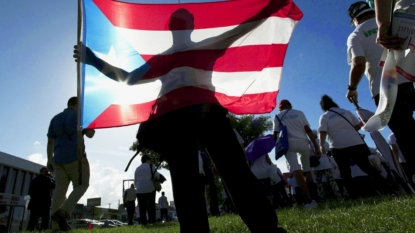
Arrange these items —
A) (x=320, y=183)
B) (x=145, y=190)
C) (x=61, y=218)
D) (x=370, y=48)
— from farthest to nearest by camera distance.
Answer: (x=145, y=190), (x=320, y=183), (x=61, y=218), (x=370, y=48)

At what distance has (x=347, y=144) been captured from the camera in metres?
5.24

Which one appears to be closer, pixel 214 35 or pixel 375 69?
pixel 214 35

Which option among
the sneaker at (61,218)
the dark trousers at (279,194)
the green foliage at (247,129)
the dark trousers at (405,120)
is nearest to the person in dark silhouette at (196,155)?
the dark trousers at (405,120)

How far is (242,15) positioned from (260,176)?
15.1ft

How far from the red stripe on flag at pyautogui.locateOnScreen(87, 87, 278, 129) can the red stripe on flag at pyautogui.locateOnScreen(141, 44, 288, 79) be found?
0.80 ft

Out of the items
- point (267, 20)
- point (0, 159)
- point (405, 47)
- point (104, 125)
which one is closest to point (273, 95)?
point (267, 20)

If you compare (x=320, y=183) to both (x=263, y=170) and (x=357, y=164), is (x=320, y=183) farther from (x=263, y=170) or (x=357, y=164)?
(x=357, y=164)

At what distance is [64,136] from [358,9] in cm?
443

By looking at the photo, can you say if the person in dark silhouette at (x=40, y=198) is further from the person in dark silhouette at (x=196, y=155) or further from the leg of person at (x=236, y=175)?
the leg of person at (x=236, y=175)

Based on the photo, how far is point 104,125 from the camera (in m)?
2.60

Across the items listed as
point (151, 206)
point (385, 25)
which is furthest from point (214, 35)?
point (151, 206)

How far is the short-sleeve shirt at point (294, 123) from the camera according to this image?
18.1 feet

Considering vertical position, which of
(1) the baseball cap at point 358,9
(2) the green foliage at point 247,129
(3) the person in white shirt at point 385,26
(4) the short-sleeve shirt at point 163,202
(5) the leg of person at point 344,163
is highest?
(2) the green foliage at point 247,129

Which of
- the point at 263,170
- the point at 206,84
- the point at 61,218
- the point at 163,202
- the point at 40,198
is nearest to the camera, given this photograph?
the point at 206,84
